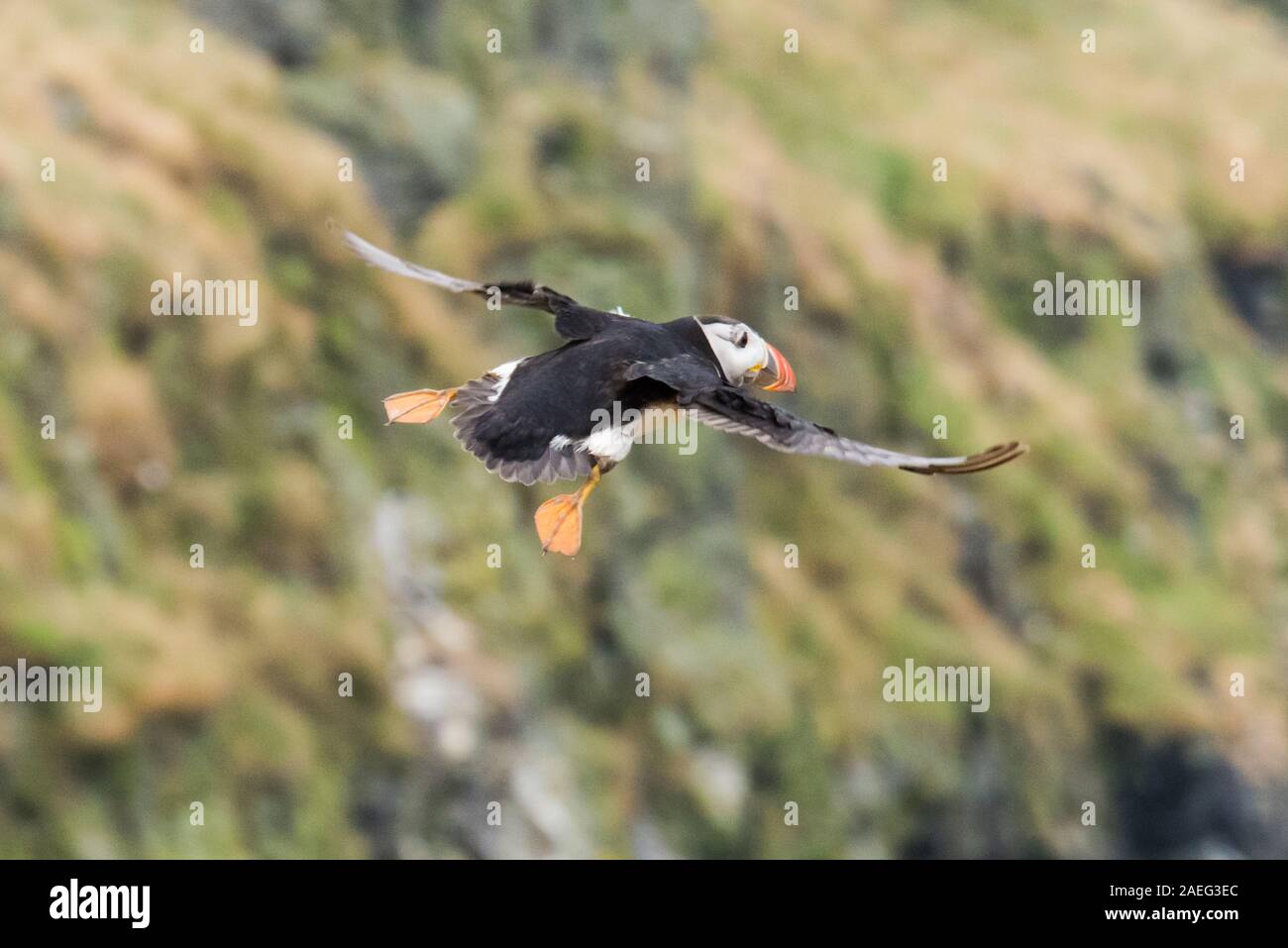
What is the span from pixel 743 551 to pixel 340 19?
6.96 metres

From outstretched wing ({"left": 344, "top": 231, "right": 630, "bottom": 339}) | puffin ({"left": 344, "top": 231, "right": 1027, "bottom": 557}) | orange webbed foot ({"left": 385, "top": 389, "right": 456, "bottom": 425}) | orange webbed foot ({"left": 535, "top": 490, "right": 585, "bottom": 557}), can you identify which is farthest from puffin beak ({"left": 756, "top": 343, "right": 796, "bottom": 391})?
orange webbed foot ({"left": 385, "top": 389, "right": 456, "bottom": 425})

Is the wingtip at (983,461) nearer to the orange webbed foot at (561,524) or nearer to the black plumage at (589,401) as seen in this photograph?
the black plumage at (589,401)

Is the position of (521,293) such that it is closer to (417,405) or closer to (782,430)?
(417,405)

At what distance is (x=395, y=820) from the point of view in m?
15.6

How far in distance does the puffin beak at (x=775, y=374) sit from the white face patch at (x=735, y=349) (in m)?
0.05

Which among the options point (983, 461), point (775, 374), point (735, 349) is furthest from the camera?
point (775, 374)

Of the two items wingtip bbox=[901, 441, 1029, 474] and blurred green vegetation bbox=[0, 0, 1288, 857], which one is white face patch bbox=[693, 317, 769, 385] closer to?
wingtip bbox=[901, 441, 1029, 474]

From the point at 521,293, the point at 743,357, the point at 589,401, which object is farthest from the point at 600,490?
Result: the point at 589,401

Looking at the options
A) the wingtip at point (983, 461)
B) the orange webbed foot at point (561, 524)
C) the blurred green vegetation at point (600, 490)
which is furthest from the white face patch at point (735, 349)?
the blurred green vegetation at point (600, 490)

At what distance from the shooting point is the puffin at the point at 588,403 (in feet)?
21.8

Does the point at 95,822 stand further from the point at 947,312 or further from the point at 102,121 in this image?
the point at 947,312

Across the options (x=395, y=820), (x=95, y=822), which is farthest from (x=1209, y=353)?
(x=95, y=822)

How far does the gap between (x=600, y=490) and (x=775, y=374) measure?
10.2 meters

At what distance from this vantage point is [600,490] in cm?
1809
